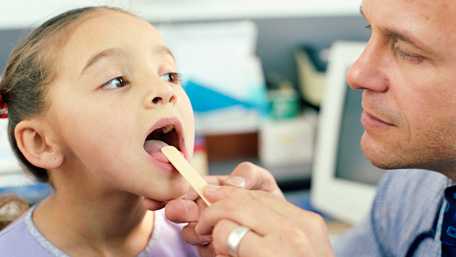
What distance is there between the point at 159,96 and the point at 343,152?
96 centimetres

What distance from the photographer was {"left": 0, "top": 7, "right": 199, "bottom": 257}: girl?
819 millimetres

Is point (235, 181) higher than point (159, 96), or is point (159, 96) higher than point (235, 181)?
point (159, 96)

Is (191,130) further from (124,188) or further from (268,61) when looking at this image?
(268,61)

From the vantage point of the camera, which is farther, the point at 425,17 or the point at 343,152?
the point at 343,152

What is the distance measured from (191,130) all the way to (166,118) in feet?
0.22

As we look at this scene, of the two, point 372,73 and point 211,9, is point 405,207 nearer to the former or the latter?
point 372,73

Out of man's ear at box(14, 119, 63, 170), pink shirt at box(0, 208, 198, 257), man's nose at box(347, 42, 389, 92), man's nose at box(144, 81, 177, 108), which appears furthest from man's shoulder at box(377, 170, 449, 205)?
man's ear at box(14, 119, 63, 170)

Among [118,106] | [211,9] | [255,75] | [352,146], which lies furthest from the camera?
[255,75]

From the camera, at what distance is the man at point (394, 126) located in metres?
0.72

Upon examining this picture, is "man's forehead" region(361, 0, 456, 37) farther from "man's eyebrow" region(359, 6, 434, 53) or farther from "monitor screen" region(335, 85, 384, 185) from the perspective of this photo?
"monitor screen" region(335, 85, 384, 185)

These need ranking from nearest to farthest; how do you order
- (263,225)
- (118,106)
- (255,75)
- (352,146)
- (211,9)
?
(263,225), (118,106), (352,146), (211,9), (255,75)

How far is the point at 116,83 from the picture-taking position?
831mm

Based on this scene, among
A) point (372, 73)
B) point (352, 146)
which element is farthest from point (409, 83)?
point (352, 146)

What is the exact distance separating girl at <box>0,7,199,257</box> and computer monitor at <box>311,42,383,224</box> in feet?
2.70
